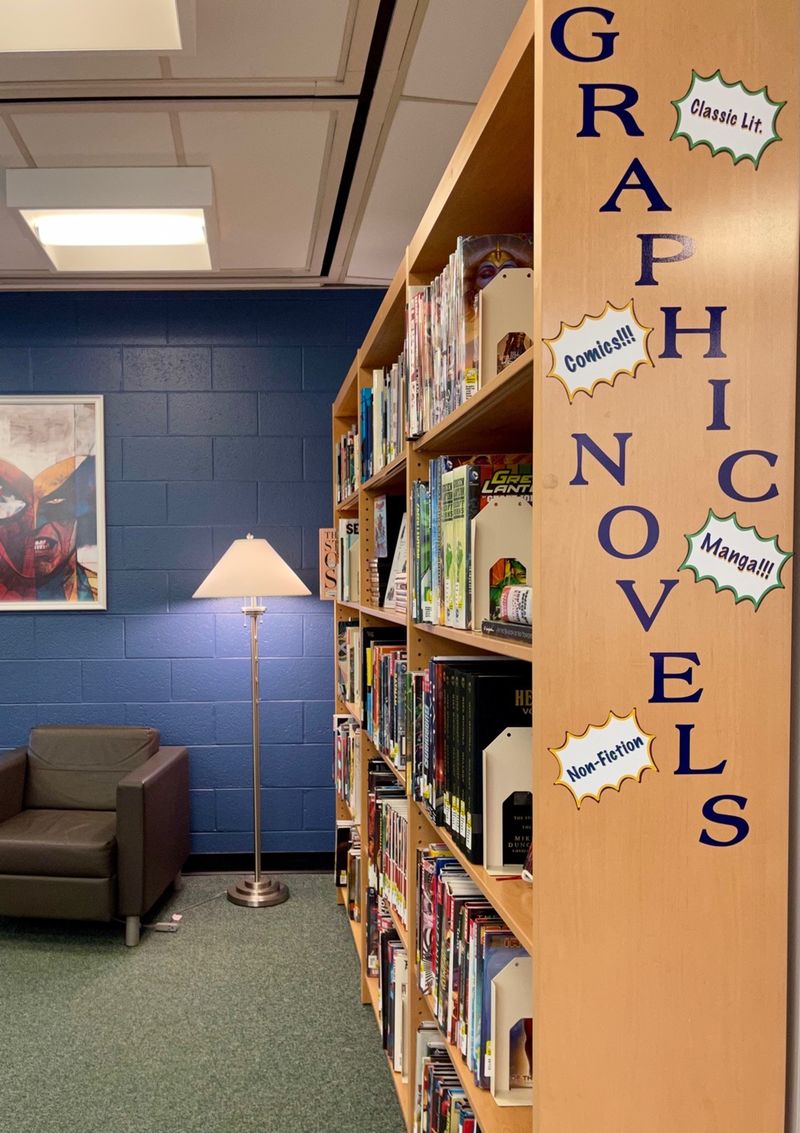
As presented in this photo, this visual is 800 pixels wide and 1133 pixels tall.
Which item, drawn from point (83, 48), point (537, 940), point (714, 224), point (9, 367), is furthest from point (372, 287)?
point (537, 940)

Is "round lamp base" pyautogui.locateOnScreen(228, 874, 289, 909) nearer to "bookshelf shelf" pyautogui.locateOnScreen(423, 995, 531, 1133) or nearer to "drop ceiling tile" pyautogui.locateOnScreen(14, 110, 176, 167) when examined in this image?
"bookshelf shelf" pyautogui.locateOnScreen(423, 995, 531, 1133)

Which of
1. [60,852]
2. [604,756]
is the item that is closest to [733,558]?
[604,756]

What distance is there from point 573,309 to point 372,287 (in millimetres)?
3385

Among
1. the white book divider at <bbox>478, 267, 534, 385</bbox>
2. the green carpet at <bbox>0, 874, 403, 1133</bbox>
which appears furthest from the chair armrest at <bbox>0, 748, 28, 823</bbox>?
the white book divider at <bbox>478, 267, 534, 385</bbox>

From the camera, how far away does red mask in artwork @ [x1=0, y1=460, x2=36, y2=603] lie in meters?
4.17

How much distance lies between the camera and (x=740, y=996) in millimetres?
1057

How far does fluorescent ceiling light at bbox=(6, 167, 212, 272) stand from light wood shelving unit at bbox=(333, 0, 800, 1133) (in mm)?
2127

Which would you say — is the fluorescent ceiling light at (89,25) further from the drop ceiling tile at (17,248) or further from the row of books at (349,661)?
the row of books at (349,661)

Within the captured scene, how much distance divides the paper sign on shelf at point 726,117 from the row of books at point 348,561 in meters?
2.31

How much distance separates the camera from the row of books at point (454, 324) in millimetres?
1522

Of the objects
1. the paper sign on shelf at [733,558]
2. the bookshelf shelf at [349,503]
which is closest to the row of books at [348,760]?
the bookshelf shelf at [349,503]

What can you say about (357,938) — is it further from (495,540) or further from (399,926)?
(495,540)

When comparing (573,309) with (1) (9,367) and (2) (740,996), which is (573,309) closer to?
(2) (740,996)

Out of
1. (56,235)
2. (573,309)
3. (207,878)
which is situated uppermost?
(56,235)
